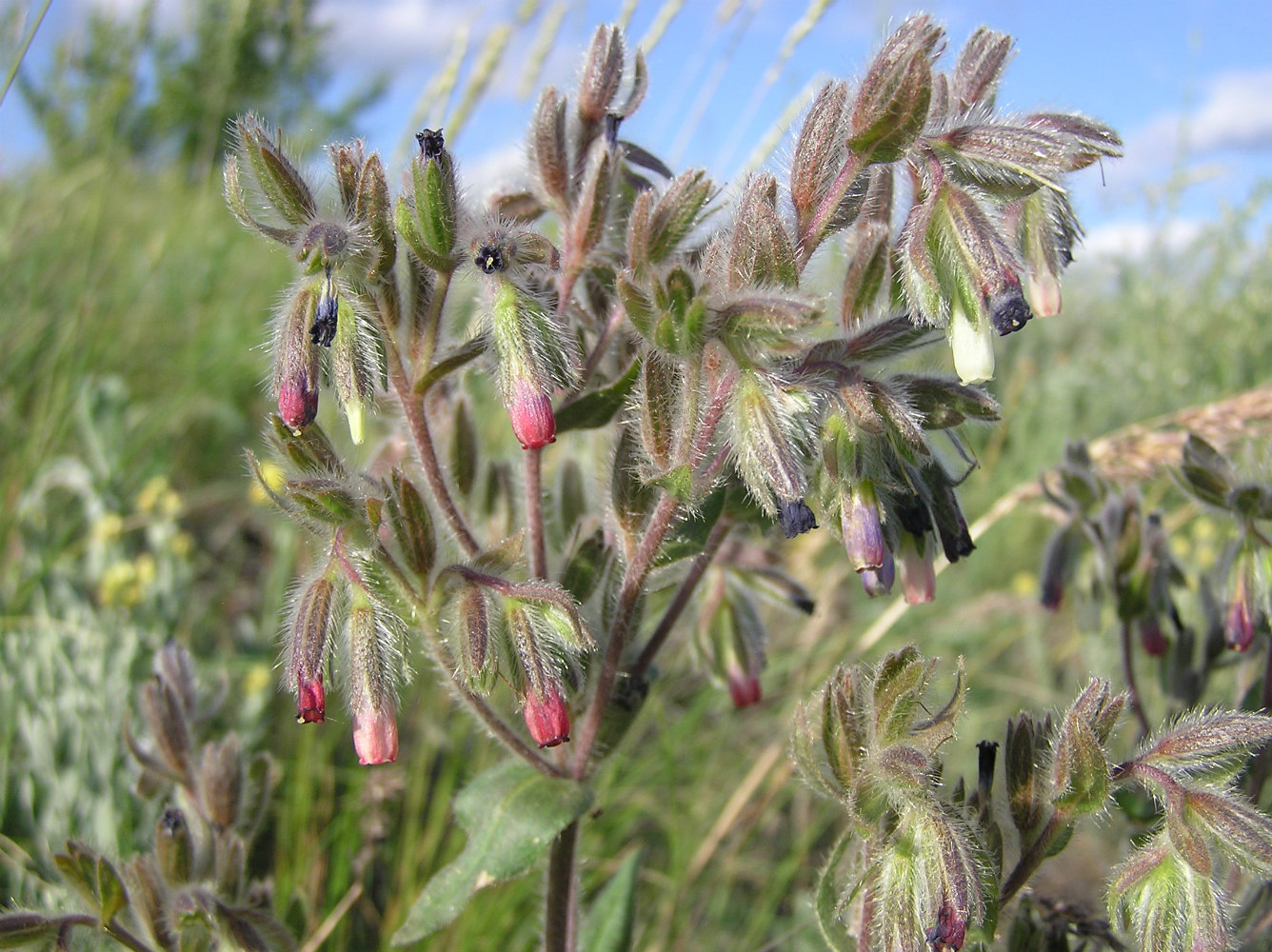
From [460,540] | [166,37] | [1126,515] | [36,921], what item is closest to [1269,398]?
[1126,515]

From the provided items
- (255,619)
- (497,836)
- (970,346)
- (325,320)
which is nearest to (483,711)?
(497,836)

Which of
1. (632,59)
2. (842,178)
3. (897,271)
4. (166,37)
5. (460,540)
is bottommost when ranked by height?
(460,540)

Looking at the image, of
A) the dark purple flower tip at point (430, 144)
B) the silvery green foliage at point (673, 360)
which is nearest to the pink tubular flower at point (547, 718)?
the silvery green foliage at point (673, 360)

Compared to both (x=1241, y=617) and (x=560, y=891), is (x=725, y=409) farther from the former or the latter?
(x=1241, y=617)

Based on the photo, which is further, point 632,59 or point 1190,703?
point 1190,703

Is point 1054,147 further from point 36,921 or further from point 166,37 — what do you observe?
point 166,37

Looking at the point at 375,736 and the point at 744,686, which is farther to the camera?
the point at 744,686

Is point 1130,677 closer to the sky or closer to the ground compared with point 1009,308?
closer to the ground

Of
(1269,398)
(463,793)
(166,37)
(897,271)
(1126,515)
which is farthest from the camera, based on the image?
(166,37)
